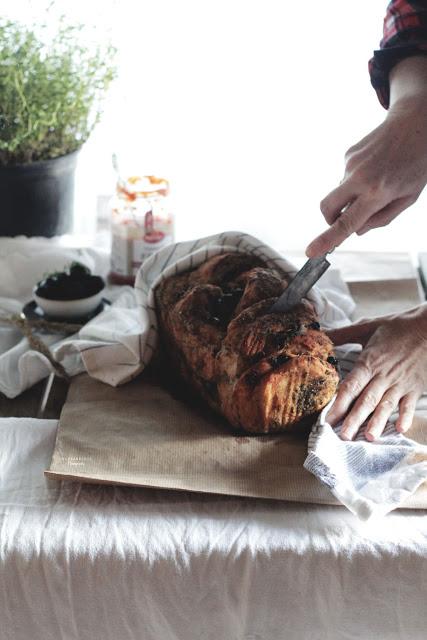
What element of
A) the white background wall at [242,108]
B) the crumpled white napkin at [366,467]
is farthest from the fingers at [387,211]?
the white background wall at [242,108]

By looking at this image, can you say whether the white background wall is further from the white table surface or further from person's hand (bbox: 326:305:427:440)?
the white table surface

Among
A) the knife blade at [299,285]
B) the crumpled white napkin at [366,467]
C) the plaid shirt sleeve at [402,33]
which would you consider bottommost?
the crumpled white napkin at [366,467]

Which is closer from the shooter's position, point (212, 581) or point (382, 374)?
point (212, 581)

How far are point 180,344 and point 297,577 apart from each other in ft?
1.12

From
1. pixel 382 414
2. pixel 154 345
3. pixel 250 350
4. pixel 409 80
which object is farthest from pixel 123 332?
pixel 409 80

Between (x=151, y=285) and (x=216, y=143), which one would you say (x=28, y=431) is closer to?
(x=151, y=285)

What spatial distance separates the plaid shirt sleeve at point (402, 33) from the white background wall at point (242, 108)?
0.53 m

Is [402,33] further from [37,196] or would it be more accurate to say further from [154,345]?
[37,196]

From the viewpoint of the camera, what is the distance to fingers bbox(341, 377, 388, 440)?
105cm

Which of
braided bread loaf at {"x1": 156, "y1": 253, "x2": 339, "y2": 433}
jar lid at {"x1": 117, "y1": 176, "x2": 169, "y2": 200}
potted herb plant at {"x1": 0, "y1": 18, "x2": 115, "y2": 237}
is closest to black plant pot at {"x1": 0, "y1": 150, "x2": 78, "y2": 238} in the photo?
potted herb plant at {"x1": 0, "y1": 18, "x2": 115, "y2": 237}

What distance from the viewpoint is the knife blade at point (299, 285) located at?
43.8 inches

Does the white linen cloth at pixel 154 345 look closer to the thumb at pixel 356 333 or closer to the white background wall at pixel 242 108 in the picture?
the thumb at pixel 356 333

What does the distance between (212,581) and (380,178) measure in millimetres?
502

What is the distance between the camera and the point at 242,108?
6.38ft
